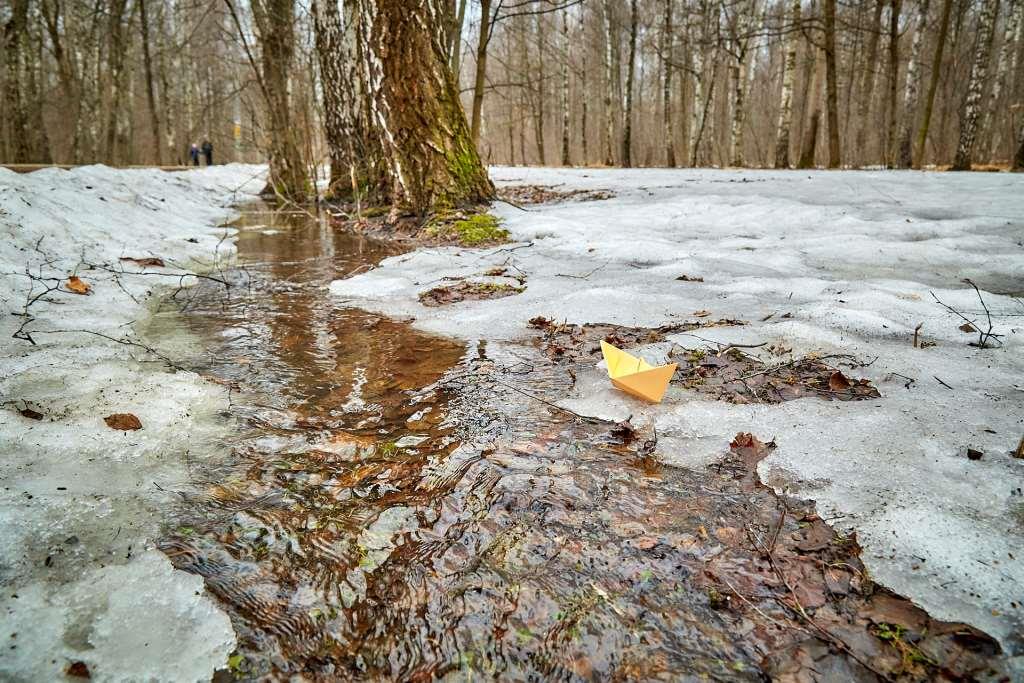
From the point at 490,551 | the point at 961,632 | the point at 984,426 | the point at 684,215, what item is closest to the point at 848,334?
the point at 984,426

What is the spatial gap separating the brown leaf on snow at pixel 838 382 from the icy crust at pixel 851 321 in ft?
0.32

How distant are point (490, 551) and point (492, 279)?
7.55 feet

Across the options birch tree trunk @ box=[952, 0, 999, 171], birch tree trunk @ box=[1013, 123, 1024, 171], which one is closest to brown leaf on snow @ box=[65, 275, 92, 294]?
birch tree trunk @ box=[1013, 123, 1024, 171]

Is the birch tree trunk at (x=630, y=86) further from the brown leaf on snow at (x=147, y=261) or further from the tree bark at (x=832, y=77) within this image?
the brown leaf on snow at (x=147, y=261)

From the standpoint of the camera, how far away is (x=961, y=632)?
848 millimetres

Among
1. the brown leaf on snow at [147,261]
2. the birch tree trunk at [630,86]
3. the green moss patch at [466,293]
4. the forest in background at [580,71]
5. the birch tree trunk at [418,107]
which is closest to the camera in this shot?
the green moss patch at [466,293]

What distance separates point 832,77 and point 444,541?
42.4ft

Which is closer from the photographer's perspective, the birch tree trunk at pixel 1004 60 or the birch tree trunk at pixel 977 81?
the birch tree trunk at pixel 977 81

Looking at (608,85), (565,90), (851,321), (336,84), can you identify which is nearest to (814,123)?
(608,85)

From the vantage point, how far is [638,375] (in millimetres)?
1607

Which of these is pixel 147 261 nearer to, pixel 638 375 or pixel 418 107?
pixel 418 107

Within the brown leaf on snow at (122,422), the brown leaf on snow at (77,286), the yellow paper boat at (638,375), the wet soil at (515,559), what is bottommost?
the wet soil at (515,559)

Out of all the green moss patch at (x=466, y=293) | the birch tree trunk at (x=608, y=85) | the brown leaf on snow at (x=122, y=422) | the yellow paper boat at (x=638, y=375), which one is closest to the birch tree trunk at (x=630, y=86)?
the birch tree trunk at (x=608, y=85)

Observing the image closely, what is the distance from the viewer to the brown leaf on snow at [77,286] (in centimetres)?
255
